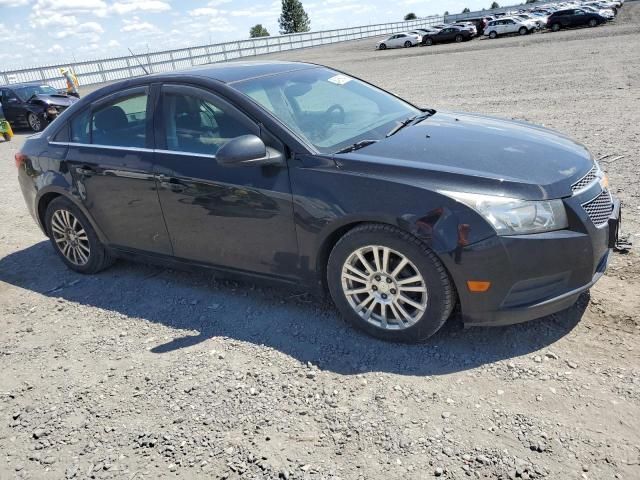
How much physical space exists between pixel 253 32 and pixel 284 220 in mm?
99568

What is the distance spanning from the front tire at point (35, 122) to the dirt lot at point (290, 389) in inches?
542

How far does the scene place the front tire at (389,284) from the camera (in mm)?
3209

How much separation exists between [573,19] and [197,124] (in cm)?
4215

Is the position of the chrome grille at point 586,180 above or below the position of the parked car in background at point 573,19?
above

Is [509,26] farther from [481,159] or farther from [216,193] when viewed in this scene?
[216,193]

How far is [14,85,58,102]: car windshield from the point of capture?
17.3 meters

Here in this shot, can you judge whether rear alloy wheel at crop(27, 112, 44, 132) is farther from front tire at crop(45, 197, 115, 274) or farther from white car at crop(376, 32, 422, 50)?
white car at crop(376, 32, 422, 50)

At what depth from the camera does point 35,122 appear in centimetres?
1706

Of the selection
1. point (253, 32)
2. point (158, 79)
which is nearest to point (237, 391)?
point (158, 79)

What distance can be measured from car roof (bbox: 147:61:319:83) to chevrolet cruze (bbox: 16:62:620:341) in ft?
0.09

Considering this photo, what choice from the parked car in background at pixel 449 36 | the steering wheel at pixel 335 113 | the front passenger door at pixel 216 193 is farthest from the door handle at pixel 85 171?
the parked car in background at pixel 449 36

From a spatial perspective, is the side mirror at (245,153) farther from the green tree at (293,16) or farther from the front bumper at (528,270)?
the green tree at (293,16)

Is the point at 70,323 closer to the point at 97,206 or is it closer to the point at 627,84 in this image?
the point at 97,206

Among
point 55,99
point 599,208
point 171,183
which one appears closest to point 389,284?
point 599,208
